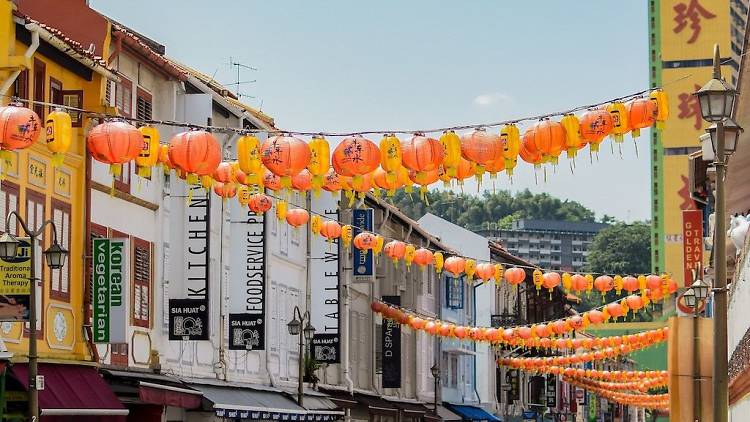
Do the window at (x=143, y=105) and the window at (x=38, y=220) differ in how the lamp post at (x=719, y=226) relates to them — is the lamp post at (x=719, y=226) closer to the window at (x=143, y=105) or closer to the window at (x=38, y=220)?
the window at (x=38, y=220)

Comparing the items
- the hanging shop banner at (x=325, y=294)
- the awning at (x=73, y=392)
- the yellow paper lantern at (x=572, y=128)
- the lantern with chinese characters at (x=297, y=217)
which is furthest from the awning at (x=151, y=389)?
the yellow paper lantern at (x=572, y=128)

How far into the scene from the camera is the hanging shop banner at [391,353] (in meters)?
54.3

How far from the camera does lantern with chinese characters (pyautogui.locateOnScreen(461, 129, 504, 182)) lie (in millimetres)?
22594

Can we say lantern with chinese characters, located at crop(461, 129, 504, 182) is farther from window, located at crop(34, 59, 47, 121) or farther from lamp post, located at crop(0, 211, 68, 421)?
window, located at crop(34, 59, 47, 121)

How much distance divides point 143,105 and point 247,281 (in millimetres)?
5947

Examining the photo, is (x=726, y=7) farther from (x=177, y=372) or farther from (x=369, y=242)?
(x=177, y=372)

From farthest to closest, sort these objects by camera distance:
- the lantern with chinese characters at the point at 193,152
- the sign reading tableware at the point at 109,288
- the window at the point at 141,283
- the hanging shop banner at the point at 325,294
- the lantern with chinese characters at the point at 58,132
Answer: the hanging shop banner at the point at 325,294 < the window at the point at 141,283 < the sign reading tableware at the point at 109,288 < the lantern with chinese characters at the point at 193,152 < the lantern with chinese characters at the point at 58,132

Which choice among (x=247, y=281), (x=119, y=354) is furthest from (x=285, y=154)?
(x=247, y=281)

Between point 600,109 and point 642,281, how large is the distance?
2106 cm

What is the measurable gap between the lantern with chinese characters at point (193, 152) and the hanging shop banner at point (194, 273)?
9.27m

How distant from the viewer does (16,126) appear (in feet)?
66.5

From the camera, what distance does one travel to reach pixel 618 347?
2394 inches

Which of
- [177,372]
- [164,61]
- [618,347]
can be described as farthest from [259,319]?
[618,347]

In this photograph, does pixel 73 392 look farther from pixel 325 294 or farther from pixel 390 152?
pixel 325 294
